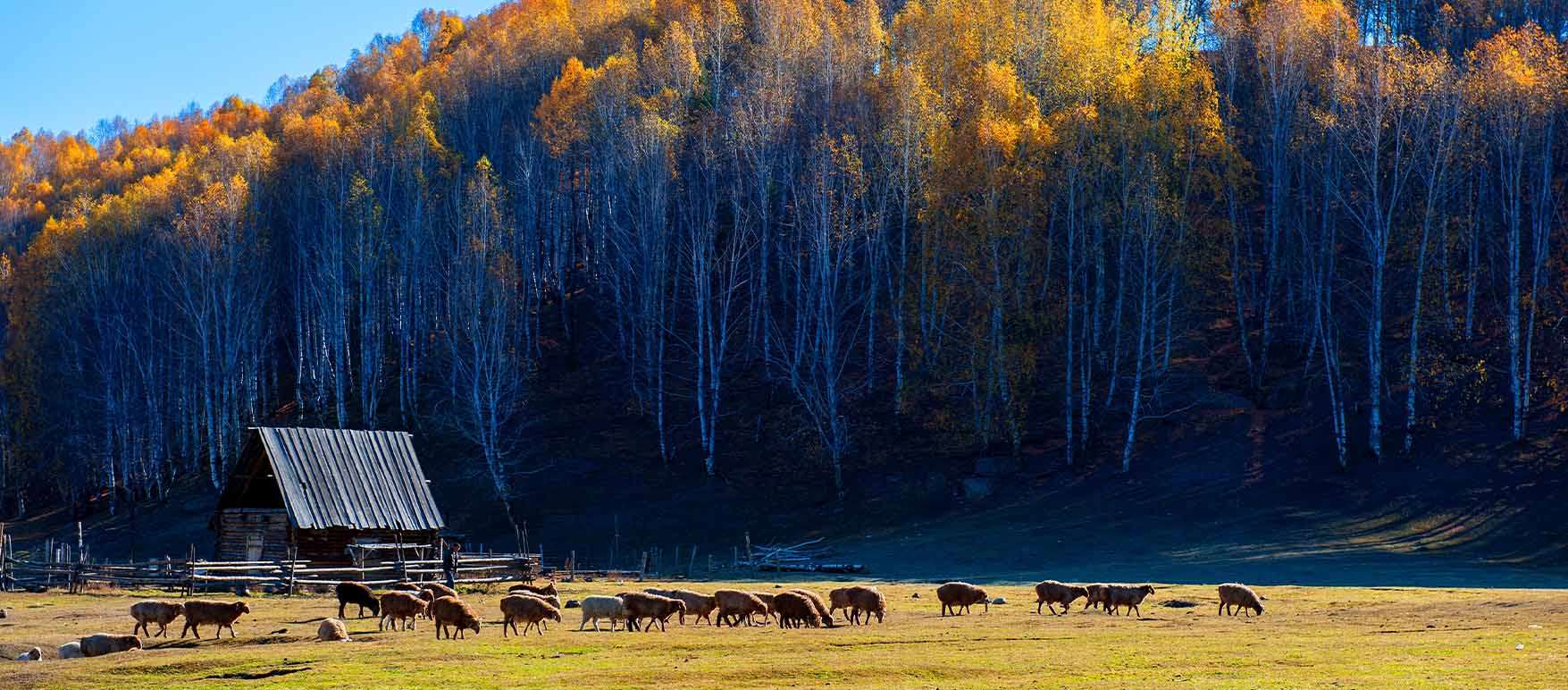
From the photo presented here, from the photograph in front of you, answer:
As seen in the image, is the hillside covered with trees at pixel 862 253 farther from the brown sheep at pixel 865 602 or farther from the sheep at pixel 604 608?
the sheep at pixel 604 608

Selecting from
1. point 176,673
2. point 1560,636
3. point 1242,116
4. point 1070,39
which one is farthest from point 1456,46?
point 176,673

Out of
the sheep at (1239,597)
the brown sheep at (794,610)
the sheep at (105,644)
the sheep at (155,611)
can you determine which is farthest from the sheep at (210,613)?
the sheep at (1239,597)

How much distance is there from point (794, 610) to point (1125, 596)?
23.5 ft

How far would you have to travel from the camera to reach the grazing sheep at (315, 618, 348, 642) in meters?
25.4

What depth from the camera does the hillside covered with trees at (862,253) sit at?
5588 cm

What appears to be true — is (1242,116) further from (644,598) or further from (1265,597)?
(644,598)

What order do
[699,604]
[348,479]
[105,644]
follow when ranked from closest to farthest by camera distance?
1. [105,644]
2. [699,604]
3. [348,479]

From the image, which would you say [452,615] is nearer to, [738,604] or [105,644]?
[738,604]

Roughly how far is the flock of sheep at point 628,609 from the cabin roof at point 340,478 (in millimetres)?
12846

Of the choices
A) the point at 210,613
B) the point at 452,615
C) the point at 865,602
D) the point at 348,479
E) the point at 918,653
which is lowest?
the point at 918,653

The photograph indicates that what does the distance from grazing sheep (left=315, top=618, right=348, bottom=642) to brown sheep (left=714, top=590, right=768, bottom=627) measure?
6778 millimetres

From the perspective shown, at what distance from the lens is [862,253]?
2916 inches

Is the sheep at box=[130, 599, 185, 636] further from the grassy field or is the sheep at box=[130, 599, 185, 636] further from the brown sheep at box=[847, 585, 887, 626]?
the brown sheep at box=[847, 585, 887, 626]

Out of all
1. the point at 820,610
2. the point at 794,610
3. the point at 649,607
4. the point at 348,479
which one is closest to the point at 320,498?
the point at 348,479
